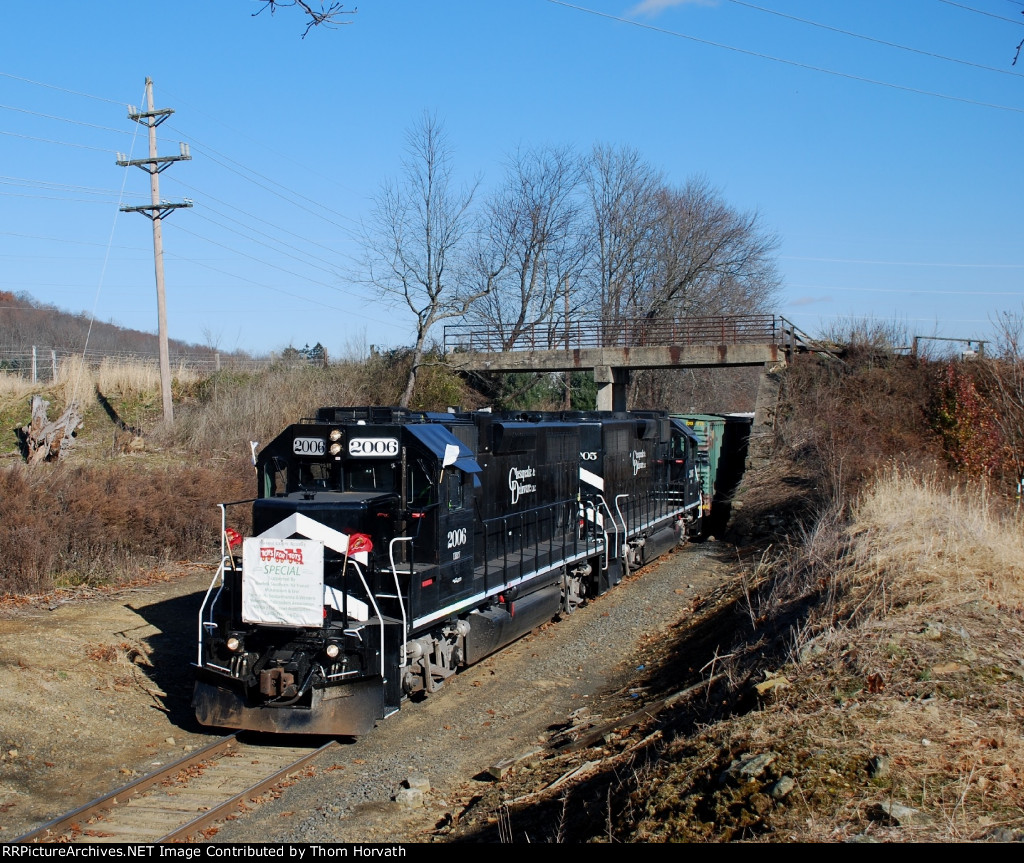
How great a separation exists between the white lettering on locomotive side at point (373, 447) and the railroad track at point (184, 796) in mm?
2934

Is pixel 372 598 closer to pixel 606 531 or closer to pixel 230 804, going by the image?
pixel 230 804

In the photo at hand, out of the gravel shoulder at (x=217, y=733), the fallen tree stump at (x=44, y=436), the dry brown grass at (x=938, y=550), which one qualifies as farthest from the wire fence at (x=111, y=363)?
the dry brown grass at (x=938, y=550)

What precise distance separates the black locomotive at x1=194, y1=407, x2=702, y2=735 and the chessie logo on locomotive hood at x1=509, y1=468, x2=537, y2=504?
0.03 meters

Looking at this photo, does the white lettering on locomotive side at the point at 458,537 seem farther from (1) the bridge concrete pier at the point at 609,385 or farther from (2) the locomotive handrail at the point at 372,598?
(1) the bridge concrete pier at the point at 609,385

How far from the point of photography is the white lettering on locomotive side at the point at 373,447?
29.5 feet

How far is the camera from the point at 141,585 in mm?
14438

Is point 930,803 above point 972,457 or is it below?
below

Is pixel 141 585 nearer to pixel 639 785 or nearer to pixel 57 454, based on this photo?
pixel 57 454

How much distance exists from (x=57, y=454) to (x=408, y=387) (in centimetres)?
1235

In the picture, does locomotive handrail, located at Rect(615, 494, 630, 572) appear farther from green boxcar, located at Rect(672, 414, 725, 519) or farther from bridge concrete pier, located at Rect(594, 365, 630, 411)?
bridge concrete pier, located at Rect(594, 365, 630, 411)

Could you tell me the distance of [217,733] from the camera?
8648 millimetres

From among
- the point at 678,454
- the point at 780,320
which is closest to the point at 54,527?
the point at 678,454

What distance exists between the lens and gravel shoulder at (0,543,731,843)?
678 cm

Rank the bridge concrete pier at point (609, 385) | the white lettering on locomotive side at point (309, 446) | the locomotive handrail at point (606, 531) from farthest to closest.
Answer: the bridge concrete pier at point (609, 385) < the locomotive handrail at point (606, 531) < the white lettering on locomotive side at point (309, 446)
